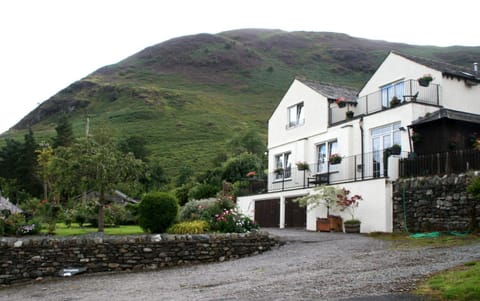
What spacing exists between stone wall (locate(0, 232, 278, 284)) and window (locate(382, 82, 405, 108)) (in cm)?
1202

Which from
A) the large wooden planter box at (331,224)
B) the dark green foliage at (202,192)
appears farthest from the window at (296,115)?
the large wooden planter box at (331,224)

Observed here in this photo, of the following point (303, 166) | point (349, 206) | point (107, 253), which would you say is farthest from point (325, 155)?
point (107, 253)

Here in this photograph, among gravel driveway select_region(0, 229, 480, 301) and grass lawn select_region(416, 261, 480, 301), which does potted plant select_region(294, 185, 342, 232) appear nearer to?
gravel driveway select_region(0, 229, 480, 301)

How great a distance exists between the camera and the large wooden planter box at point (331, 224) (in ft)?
75.3

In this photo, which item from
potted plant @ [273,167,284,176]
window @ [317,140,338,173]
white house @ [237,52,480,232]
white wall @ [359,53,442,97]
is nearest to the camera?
white house @ [237,52,480,232]

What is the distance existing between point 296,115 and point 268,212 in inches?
226

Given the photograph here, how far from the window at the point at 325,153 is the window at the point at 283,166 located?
2251 mm

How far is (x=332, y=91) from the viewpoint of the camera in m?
29.7

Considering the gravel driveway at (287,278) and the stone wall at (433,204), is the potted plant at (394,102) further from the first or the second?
the gravel driveway at (287,278)

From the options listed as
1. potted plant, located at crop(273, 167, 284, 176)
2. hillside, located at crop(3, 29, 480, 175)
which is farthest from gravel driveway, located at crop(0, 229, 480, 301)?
hillside, located at crop(3, 29, 480, 175)

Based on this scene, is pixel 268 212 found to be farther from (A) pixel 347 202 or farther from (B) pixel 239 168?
(B) pixel 239 168

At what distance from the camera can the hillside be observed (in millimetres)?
81125

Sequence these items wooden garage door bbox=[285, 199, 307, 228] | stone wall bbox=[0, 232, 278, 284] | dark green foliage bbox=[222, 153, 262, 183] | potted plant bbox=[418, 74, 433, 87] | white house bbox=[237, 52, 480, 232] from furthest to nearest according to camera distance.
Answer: dark green foliage bbox=[222, 153, 262, 183] < wooden garage door bbox=[285, 199, 307, 228] < potted plant bbox=[418, 74, 433, 87] < white house bbox=[237, 52, 480, 232] < stone wall bbox=[0, 232, 278, 284]

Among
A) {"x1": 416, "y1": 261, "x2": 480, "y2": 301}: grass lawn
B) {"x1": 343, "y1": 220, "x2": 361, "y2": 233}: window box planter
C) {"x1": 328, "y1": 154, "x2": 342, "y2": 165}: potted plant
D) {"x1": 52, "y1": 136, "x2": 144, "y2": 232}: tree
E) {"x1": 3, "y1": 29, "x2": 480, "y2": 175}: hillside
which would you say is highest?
{"x1": 3, "y1": 29, "x2": 480, "y2": 175}: hillside
